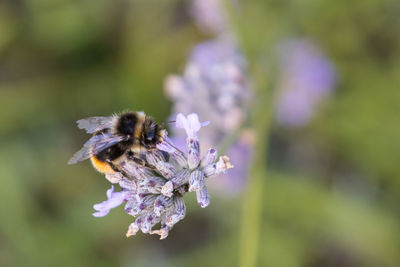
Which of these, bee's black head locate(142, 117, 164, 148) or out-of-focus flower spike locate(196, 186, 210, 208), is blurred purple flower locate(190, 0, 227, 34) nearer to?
bee's black head locate(142, 117, 164, 148)

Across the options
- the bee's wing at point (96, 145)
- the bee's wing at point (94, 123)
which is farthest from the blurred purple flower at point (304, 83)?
the bee's wing at point (96, 145)

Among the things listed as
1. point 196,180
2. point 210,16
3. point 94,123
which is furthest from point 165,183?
point 210,16

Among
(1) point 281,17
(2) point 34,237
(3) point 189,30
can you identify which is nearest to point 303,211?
(1) point 281,17

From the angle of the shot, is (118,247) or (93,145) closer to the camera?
(93,145)

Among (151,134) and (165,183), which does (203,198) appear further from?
(151,134)

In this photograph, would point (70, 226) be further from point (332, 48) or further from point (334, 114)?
point (332, 48)

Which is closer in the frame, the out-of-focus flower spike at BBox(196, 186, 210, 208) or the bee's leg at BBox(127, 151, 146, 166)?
the out-of-focus flower spike at BBox(196, 186, 210, 208)

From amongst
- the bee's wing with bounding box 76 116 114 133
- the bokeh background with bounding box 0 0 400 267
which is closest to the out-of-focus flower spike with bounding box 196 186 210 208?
the bee's wing with bounding box 76 116 114 133
